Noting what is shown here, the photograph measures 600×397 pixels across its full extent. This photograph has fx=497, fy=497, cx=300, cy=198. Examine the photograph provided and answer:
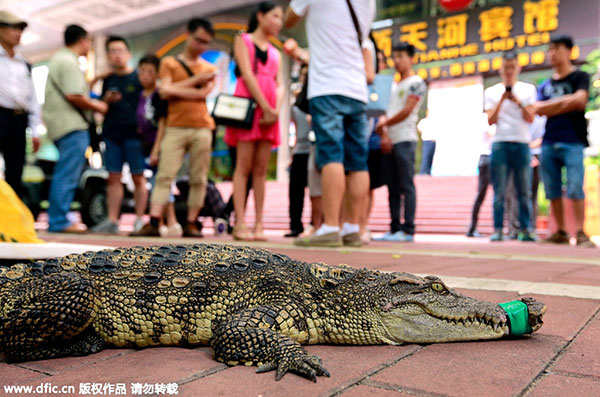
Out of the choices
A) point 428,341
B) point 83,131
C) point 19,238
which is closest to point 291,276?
point 428,341

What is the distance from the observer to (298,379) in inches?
55.2

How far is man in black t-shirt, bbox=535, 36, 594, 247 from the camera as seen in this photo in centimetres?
576

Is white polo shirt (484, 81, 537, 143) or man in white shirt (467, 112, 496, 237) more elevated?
white polo shirt (484, 81, 537, 143)

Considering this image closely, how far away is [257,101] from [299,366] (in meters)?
3.78

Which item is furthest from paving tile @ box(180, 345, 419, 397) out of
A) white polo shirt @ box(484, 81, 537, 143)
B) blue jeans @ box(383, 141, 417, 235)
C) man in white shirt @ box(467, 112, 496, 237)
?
man in white shirt @ box(467, 112, 496, 237)

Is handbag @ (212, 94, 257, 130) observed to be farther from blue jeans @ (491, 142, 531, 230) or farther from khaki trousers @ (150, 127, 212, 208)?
blue jeans @ (491, 142, 531, 230)

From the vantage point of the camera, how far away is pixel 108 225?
611 cm

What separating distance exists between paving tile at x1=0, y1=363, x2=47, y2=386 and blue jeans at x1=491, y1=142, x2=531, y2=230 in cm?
618

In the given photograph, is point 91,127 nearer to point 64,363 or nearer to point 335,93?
point 335,93

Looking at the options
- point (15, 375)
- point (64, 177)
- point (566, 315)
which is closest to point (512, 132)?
point (566, 315)

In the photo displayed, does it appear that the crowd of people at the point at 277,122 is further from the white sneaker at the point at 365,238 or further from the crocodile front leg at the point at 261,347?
the crocodile front leg at the point at 261,347

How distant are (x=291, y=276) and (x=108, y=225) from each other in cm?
485

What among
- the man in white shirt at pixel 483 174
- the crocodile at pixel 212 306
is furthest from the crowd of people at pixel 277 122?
the crocodile at pixel 212 306

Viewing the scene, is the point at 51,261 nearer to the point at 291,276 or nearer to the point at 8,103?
the point at 291,276
